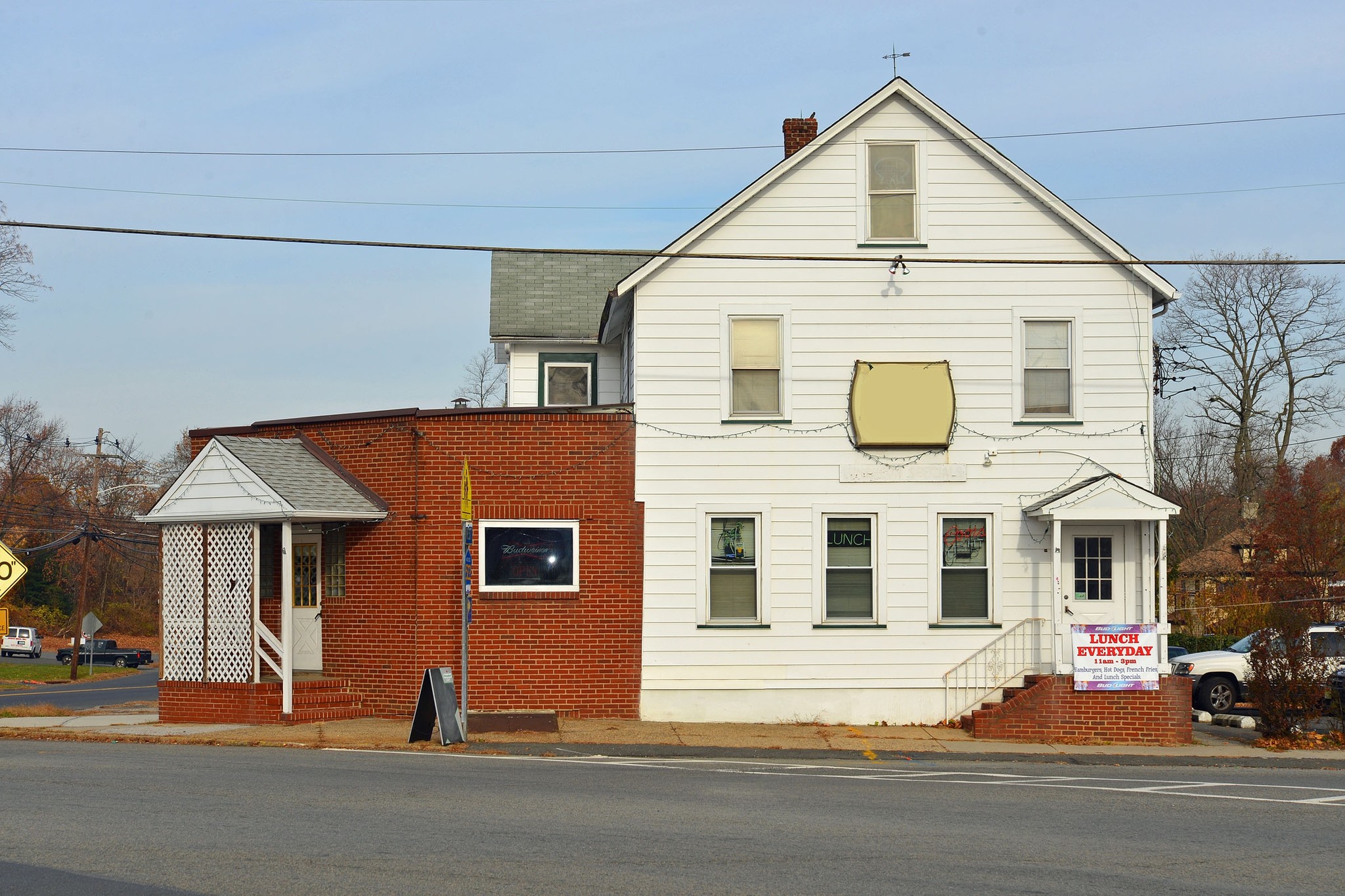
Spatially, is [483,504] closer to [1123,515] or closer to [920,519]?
[920,519]

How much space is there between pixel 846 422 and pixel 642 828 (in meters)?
9.83

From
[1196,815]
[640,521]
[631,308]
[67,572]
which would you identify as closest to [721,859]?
[1196,815]

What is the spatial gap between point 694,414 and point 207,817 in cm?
1004

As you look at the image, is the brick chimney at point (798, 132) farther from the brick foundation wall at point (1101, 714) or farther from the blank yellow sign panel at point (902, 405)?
the brick foundation wall at point (1101, 714)

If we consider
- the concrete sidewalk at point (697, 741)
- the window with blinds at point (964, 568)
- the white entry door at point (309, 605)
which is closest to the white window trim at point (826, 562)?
the window with blinds at point (964, 568)

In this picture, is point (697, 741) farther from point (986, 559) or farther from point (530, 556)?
point (986, 559)

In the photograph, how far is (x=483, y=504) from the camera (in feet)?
60.6

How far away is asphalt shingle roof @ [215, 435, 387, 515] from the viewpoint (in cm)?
1792

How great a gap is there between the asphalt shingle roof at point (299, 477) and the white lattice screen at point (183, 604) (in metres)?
1.40

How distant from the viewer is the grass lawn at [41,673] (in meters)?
46.2

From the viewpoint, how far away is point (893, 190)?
19.1 metres

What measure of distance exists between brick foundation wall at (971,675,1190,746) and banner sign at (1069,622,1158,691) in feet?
0.35

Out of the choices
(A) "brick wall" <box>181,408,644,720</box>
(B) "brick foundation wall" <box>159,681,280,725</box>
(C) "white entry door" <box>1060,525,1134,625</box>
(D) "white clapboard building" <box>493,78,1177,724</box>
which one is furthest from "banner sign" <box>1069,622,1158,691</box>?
(B) "brick foundation wall" <box>159,681,280,725</box>

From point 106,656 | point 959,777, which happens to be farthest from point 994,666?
point 106,656
